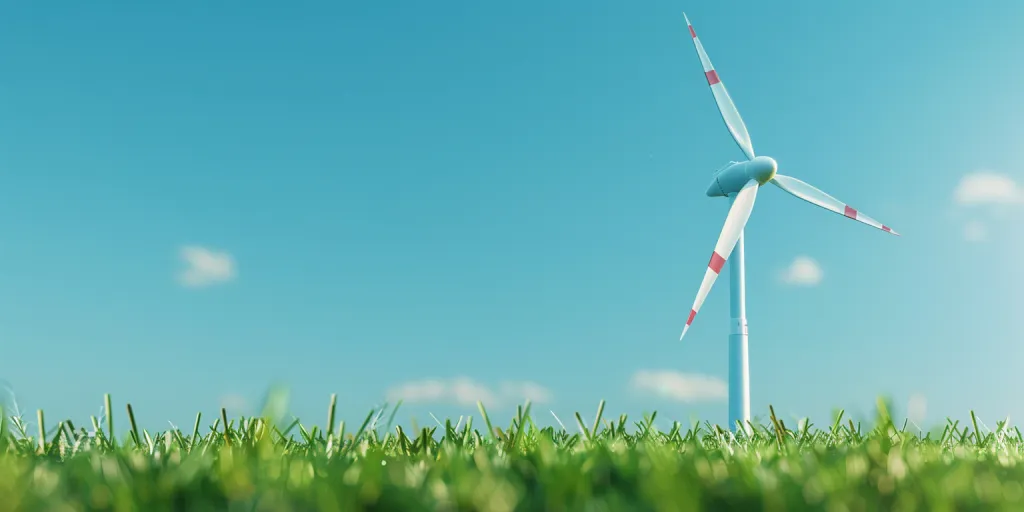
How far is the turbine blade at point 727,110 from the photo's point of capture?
2603 centimetres

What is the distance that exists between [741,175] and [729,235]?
2744 millimetres

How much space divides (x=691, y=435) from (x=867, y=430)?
4.23 feet

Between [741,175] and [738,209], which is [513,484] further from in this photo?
[741,175]

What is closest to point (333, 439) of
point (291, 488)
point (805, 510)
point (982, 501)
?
point (291, 488)

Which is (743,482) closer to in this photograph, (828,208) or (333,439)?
(333,439)

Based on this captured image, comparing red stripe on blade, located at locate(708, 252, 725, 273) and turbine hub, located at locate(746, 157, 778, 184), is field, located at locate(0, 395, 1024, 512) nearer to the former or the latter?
red stripe on blade, located at locate(708, 252, 725, 273)

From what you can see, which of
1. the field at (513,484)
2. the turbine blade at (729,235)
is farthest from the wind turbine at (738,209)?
the field at (513,484)

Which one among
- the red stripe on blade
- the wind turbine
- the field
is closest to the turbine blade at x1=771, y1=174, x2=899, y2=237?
the wind turbine

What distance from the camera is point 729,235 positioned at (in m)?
23.5

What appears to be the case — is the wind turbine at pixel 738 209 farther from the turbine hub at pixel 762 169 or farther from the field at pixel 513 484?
the field at pixel 513 484

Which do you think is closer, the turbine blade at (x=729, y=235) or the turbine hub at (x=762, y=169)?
the turbine blade at (x=729, y=235)

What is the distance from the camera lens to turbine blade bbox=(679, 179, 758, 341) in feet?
72.6

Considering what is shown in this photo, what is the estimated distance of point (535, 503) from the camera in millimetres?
1896

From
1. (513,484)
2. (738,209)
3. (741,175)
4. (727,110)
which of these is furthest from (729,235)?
(513,484)
